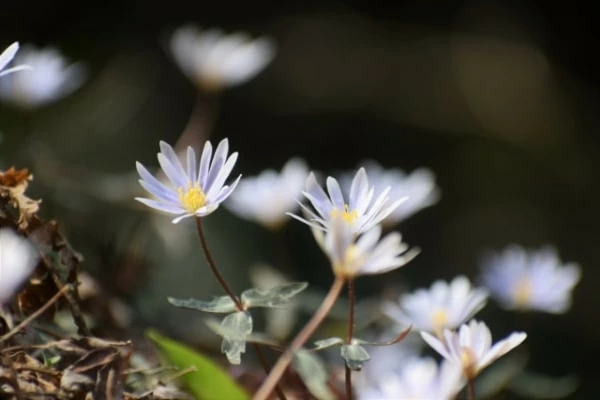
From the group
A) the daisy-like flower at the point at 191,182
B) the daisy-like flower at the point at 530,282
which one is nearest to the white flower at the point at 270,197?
the daisy-like flower at the point at 530,282

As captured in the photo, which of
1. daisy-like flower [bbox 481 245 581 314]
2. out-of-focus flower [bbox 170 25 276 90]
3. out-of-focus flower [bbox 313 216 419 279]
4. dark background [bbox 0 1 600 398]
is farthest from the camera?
dark background [bbox 0 1 600 398]

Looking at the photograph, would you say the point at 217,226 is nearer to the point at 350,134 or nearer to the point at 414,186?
the point at 350,134

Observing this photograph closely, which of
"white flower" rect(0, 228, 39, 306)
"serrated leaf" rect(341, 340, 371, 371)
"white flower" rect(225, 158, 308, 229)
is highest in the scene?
"white flower" rect(0, 228, 39, 306)

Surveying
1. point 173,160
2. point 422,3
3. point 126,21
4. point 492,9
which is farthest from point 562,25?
point 173,160

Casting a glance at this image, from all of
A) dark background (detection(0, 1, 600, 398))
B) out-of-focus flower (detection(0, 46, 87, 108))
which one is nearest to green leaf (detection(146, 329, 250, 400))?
out-of-focus flower (detection(0, 46, 87, 108))

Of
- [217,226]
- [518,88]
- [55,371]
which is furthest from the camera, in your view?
[518,88]

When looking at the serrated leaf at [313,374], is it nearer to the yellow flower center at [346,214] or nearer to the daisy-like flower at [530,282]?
the yellow flower center at [346,214]

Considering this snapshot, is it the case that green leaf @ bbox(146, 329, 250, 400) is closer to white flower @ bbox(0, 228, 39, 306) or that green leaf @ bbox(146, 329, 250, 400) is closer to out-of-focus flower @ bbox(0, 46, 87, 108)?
white flower @ bbox(0, 228, 39, 306)
